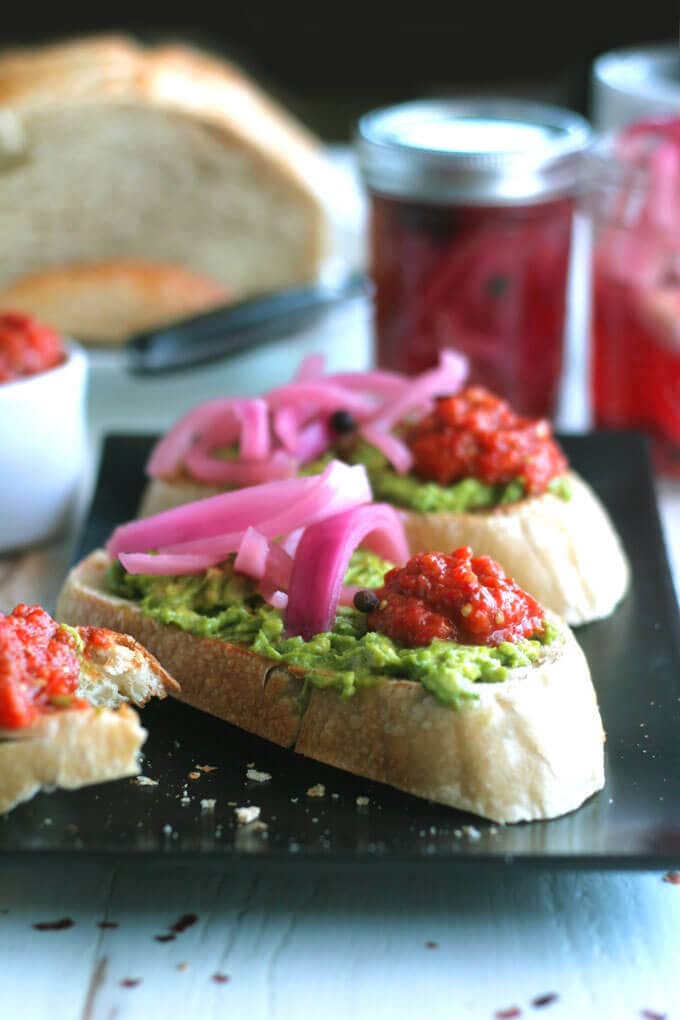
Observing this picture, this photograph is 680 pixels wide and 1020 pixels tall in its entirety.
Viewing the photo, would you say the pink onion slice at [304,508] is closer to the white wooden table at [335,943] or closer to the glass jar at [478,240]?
the white wooden table at [335,943]

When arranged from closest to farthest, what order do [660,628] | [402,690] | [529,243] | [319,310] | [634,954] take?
[634,954]
[402,690]
[660,628]
[529,243]
[319,310]

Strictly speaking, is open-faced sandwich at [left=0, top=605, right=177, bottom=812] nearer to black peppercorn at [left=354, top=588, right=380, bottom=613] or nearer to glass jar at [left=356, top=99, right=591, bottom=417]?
black peppercorn at [left=354, top=588, right=380, bottom=613]

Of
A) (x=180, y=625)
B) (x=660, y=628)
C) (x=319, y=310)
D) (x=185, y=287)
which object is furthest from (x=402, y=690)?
(x=185, y=287)

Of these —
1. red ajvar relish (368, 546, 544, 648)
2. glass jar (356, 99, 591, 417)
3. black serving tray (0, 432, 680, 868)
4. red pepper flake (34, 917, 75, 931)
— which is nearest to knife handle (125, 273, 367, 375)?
glass jar (356, 99, 591, 417)

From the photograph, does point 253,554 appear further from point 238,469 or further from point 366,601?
point 238,469

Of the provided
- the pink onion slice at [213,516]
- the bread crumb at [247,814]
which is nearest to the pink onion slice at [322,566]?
the pink onion slice at [213,516]

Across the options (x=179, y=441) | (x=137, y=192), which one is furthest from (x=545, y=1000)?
(x=137, y=192)

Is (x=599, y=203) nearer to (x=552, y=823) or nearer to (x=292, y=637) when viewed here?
(x=292, y=637)
